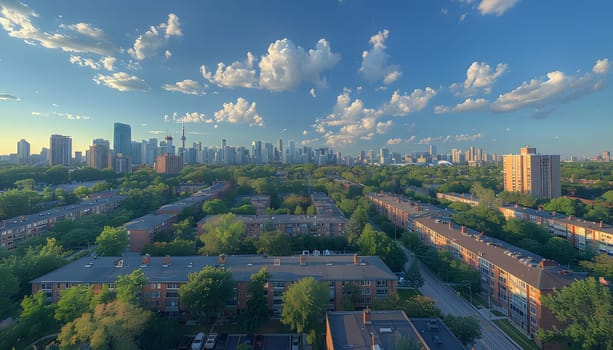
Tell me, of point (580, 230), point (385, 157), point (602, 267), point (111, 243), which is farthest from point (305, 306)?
point (385, 157)

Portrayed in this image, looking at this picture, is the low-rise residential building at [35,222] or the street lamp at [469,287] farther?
the low-rise residential building at [35,222]

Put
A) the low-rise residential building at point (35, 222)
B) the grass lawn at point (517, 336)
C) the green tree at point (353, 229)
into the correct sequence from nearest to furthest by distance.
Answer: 1. the grass lawn at point (517, 336)
2. the green tree at point (353, 229)
3. the low-rise residential building at point (35, 222)

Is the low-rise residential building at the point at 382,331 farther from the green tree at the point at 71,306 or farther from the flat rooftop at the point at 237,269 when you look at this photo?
the green tree at the point at 71,306

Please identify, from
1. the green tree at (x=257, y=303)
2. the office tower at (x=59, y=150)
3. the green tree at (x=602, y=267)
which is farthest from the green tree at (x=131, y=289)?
the office tower at (x=59, y=150)

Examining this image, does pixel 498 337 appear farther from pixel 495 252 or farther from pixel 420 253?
pixel 420 253

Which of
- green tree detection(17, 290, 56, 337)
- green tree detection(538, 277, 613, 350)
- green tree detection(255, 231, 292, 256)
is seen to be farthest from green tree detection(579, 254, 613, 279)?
green tree detection(17, 290, 56, 337)

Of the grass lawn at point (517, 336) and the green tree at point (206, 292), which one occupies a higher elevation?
the green tree at point (206, 292)

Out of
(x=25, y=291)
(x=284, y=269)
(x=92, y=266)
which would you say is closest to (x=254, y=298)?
(x=284, y=269)

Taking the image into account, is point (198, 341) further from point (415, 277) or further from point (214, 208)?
point (214, 208)
